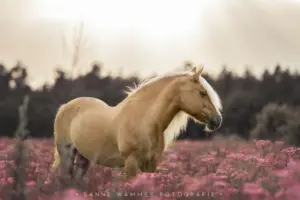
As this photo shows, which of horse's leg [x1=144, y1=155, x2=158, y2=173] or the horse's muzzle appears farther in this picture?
the horse's muzzle

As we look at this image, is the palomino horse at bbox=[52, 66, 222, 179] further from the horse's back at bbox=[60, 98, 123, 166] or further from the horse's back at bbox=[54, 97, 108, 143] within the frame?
the horse's back at bbox=[54, 97, 108, 143]

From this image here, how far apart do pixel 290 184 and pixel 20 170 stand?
1857mm

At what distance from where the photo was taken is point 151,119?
5656mm

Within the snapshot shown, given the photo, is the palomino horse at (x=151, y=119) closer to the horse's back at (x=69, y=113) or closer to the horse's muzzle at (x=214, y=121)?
the horse's muzzle at (x=214, y=121)

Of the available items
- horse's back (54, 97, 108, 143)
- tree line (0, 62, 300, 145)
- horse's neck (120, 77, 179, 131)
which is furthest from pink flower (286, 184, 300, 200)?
tree line (0, 62, 300, 145)

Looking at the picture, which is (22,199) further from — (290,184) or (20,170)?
(290,184)

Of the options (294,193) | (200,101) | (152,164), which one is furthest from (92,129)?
(294,193)

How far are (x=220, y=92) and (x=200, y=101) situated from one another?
90.0 ft

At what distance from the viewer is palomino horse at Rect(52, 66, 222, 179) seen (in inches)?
219

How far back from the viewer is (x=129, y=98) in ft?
20.1

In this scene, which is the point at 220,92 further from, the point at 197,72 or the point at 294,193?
the point at 294,193

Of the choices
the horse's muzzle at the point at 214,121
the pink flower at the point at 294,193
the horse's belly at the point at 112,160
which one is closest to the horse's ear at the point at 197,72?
the horse's muzzle at the point at 214,121

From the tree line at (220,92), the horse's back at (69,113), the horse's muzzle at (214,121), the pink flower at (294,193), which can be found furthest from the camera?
the tree line at (220,92)

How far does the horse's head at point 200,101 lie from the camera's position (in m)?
5.65
